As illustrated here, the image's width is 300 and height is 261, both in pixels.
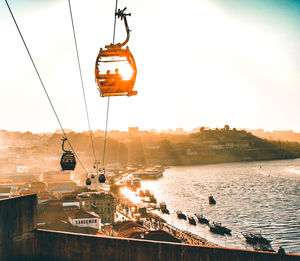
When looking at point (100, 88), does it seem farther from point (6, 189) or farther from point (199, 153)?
point (199, 153)

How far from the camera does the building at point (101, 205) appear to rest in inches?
1109

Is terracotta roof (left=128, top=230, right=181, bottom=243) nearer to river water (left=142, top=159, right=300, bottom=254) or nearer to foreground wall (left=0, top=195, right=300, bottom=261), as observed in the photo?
river water (left=142, top=159, right=300, bottom=254)

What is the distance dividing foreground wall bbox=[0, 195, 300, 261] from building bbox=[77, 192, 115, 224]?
2538 centimetres

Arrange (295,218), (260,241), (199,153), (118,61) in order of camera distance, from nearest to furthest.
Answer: (118,61)
(260,241)
(295,218)
(199,153)

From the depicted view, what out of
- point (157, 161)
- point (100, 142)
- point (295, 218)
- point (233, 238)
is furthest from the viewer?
point (100, 142)

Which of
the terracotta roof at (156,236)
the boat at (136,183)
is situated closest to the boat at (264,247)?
the terracotta roof at (156,236)

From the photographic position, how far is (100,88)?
10.4ft

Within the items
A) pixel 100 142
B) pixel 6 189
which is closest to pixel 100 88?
pixel 6 189

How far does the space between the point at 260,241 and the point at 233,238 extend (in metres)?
2.55

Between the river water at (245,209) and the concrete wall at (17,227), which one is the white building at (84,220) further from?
the concrete wall at (17,227)

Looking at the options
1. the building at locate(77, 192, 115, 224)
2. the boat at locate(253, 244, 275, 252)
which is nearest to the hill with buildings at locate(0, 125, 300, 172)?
the building at locate(77, 192, 115, 224)

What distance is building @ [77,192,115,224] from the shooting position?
92.4 ft

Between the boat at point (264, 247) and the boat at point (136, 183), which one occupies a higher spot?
the boat at point (264, 247)

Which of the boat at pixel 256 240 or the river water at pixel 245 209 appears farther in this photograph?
the river water at pixel 245 209
